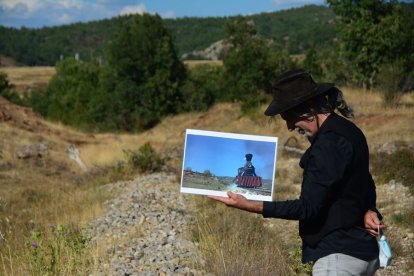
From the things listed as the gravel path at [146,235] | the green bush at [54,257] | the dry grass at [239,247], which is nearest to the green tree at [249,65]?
the gravel path at [146,235]

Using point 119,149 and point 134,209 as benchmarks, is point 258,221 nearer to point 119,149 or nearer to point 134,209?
point 134,209

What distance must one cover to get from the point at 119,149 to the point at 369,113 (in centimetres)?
1179

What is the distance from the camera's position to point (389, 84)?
25.3m

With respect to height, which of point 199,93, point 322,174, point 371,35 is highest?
point 371,35

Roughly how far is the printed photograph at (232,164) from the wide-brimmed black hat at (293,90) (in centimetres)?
68

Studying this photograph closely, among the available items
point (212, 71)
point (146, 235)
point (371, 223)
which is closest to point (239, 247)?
point (146, 235)

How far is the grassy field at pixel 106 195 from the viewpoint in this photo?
6277 millimetres

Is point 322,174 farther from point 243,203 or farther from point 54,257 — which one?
point 54,257

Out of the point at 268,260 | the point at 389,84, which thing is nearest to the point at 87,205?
the point at 268,260

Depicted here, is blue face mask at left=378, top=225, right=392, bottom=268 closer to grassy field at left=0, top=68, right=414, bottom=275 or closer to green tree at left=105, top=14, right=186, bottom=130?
grassy field at left=0, top=68, right=414, bottom=275

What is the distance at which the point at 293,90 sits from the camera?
3580mm

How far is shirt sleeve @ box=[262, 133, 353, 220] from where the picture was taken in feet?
11.0

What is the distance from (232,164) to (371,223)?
1.28m

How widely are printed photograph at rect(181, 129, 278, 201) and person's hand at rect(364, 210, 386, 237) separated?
2.94ft
